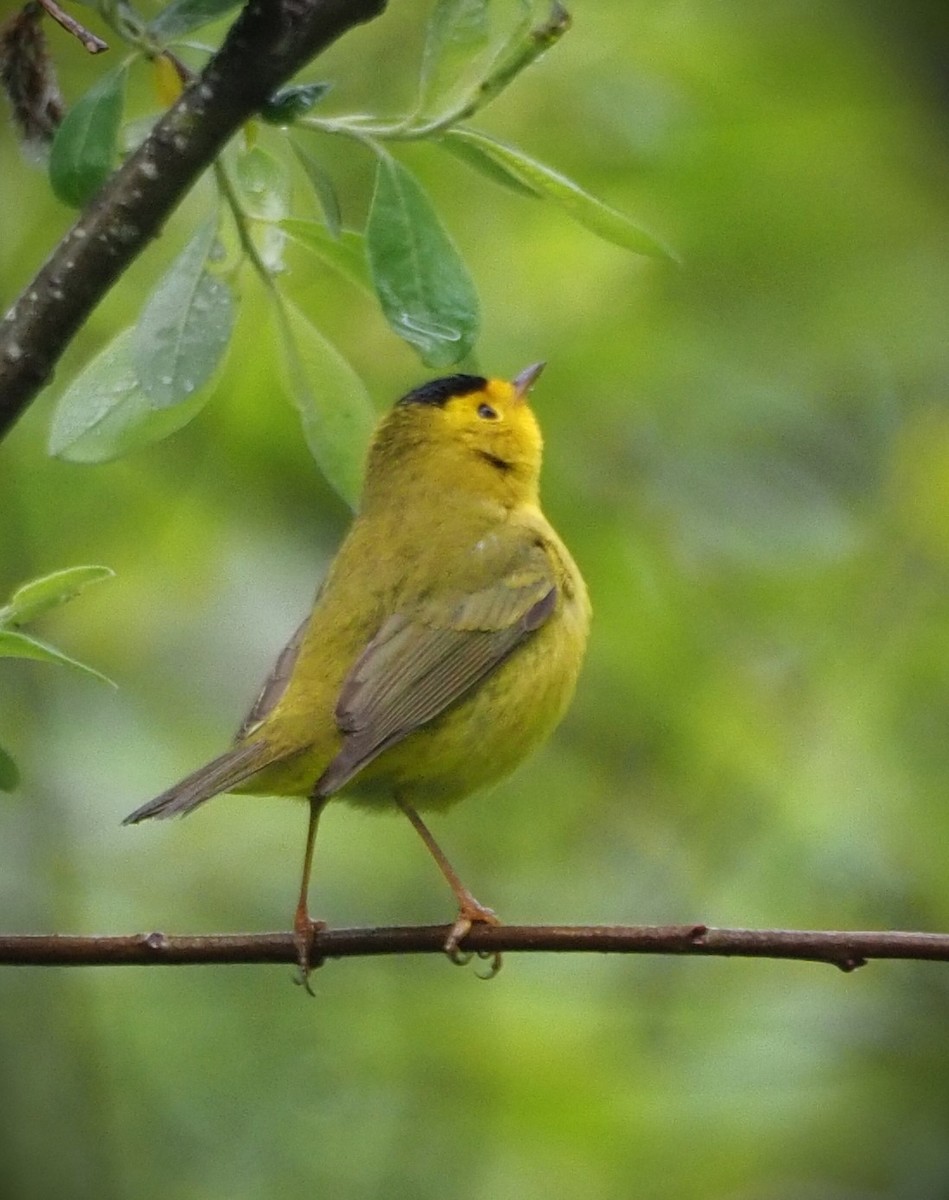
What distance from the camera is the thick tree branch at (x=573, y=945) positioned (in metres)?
1.99

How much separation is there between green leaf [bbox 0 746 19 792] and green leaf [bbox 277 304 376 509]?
0.52 meters

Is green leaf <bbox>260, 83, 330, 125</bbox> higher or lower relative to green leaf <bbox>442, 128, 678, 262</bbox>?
higher

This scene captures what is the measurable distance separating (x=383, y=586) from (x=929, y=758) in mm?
1586

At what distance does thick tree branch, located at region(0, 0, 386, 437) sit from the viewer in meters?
1.66

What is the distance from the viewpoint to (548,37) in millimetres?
1805

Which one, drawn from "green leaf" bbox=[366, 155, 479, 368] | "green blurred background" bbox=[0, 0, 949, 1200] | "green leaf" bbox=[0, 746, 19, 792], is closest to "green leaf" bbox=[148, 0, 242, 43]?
"green leaf" bbox=[366, 155, 479, 368]

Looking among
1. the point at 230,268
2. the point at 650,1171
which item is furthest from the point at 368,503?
the point at 230,268

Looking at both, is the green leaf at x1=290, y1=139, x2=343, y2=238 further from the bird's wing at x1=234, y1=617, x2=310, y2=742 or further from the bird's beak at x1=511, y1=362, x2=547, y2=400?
the bird's beak at x1=511, y1=362, x2=547, y2=400

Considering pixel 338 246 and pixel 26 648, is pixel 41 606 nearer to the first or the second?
pixel 26 648

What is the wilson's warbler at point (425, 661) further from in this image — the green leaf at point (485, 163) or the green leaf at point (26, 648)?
the green leaf at point (485, 163)

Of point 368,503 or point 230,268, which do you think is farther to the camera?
point 368,503

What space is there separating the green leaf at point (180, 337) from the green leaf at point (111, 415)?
108 millimetres

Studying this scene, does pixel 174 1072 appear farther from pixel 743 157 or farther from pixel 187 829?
pixel 743 157


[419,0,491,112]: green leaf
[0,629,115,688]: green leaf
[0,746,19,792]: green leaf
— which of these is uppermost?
[419,0,491,112]: green leaf
